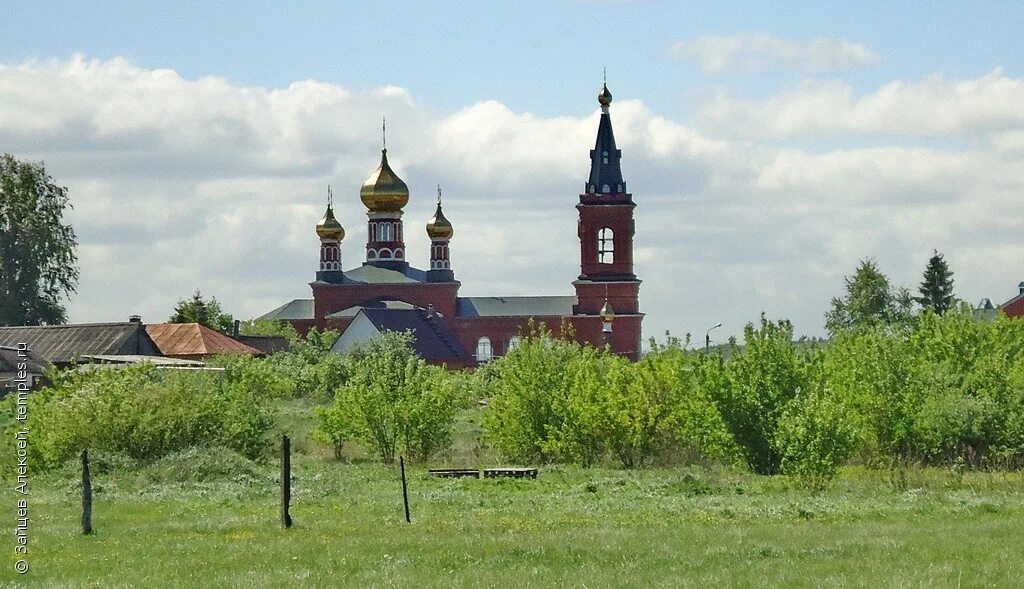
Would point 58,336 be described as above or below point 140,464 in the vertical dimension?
above

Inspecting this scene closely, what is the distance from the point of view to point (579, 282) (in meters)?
100

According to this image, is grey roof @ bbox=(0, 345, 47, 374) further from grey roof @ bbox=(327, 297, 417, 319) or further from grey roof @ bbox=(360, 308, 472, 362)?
grey roof @ bbox=(327, 297, 417, 319)

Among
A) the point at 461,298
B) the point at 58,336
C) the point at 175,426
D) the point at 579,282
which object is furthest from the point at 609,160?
the point at 175,426

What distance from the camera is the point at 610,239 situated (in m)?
100

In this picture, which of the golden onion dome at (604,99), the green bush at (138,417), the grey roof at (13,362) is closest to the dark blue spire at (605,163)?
the golden onion dome at (604,99)

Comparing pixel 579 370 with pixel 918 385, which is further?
pixel 579 370

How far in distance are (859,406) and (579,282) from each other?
62203mm

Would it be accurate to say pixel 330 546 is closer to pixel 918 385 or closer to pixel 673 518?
pixel 673 518

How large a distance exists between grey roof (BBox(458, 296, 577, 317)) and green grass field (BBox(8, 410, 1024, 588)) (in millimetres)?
70520

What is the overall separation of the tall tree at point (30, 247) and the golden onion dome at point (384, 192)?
100 ft

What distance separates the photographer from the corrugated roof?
2844 inches

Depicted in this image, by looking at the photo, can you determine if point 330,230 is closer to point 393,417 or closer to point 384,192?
point 384,192

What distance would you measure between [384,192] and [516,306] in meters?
11.0

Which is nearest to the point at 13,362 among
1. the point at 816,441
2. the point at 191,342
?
the point at 191,342
